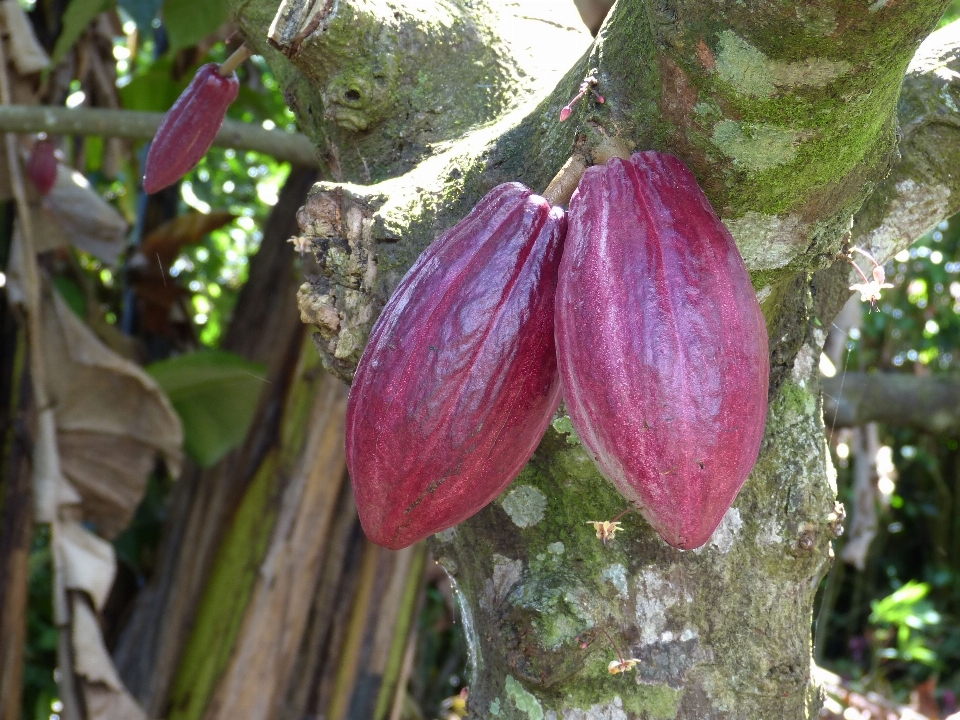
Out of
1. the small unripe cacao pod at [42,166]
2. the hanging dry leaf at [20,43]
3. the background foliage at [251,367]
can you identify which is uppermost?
the hanging dry leaf at [20,43]

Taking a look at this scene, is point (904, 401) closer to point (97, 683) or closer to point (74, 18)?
point (97, 683)

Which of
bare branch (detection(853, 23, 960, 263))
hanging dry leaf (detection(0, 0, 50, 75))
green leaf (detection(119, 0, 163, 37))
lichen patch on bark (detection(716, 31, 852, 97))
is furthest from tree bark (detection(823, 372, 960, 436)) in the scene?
hanging dry leaf (detection(0, 0, 50, 75))

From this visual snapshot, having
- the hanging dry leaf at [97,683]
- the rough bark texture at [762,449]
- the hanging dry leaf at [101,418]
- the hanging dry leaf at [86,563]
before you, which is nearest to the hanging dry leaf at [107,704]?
the hanging dry leaf at [97,683]

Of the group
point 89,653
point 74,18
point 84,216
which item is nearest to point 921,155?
point 89,653

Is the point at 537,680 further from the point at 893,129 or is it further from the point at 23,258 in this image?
the point at 23,258

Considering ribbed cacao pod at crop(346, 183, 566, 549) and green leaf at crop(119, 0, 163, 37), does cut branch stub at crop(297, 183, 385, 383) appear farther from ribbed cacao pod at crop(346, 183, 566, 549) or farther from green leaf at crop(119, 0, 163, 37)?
green leaf at crop(119, 0, 163, 37)

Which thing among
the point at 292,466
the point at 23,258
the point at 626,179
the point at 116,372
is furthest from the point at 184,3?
the point at 626,179

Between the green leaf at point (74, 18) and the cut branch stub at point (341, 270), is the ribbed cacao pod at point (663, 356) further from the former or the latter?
the green leaf at point (74, 18)
